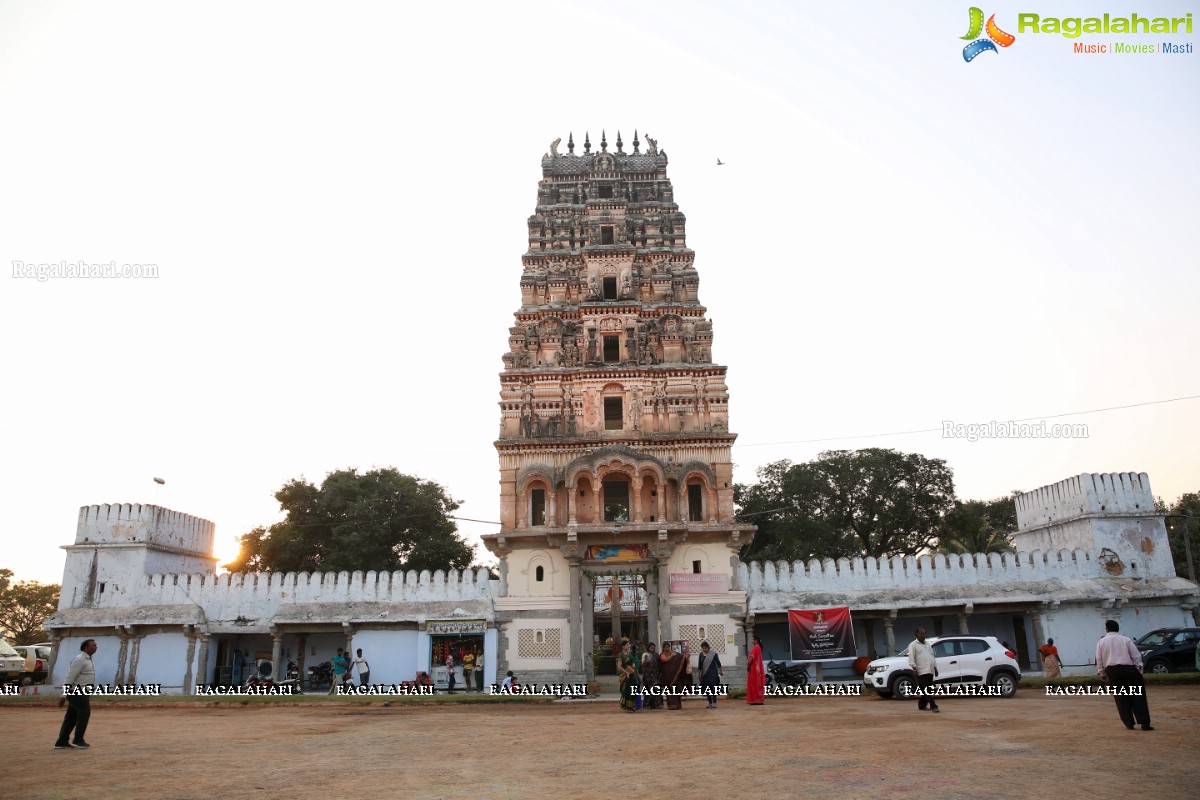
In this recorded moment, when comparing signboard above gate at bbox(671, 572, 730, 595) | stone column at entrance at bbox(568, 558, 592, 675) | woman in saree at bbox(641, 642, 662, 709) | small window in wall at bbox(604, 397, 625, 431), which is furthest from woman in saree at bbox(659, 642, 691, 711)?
small window in wall at bbox(604, 397, 625, 431)

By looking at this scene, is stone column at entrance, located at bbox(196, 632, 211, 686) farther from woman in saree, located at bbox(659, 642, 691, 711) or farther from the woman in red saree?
the woman in red saree

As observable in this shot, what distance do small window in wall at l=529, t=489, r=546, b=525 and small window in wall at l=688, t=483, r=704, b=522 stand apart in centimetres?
528

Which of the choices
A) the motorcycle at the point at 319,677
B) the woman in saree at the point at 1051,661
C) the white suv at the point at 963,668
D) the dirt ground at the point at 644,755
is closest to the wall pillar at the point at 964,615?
the woman in saree at the point at 1051,661

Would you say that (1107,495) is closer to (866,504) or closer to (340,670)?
(866,504)

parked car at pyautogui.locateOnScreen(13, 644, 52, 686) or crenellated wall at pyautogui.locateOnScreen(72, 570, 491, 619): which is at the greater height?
crenellated wall at pyautogui.locateOnScreen(72, 570, 491, 619)

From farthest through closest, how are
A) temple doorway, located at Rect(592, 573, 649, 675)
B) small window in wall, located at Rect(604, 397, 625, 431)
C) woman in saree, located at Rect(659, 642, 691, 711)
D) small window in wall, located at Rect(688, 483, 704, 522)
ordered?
temple doorway, located at Rect(592, 573, 649, 675), small window in wall, located at Rect(604, 397, 625, 431), small window in wall, located at Rect(688, 483, 704, 522), woman in saree, located at Rect(659, 642, 691, 711)

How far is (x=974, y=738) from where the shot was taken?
40.8 feet

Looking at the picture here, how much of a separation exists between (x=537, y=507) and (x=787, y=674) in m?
10.3

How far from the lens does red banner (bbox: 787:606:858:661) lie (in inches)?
1094

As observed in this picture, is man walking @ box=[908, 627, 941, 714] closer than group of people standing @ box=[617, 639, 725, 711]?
Yes

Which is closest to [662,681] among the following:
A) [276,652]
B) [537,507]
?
[537,507]

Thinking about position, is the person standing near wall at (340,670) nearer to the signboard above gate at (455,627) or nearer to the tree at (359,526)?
the signboard above gate at (455,627)

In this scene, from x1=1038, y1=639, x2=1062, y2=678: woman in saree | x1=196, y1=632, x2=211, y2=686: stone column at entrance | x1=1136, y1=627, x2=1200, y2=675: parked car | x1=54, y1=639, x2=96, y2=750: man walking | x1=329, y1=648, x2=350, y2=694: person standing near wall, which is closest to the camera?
x1=54, y1=639, x2=96, y2=750: man walking

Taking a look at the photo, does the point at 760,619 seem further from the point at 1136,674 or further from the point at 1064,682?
the point at 1136,674
